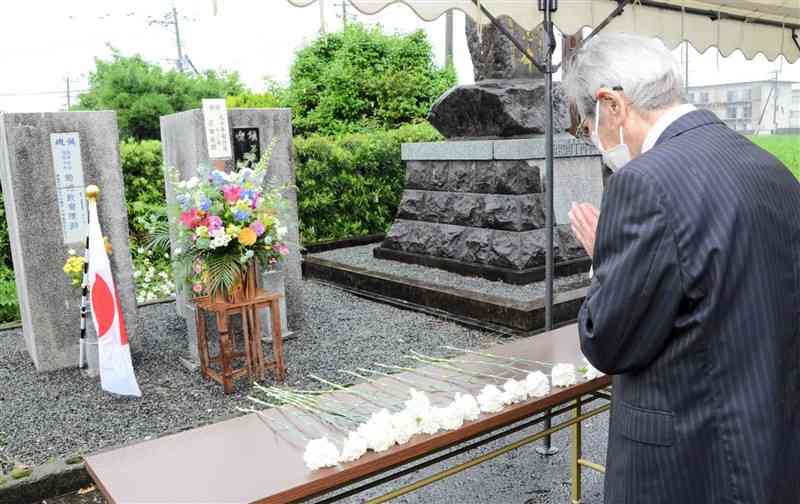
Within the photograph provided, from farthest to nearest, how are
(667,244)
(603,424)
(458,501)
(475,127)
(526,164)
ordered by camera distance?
(475,127) < (526,164) < (603,424) < (458,501) < (667,244)

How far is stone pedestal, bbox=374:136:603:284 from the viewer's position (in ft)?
22.0

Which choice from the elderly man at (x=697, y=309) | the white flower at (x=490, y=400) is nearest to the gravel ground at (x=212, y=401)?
the white flower at (x=490, y=400)

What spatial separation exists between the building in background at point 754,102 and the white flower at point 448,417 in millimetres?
7364

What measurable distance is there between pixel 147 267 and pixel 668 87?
26.2 ft

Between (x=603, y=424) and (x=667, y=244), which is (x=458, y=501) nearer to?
(x=603, y=424)

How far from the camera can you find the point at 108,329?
4465 millimetres

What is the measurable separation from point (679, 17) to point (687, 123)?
3173 mm

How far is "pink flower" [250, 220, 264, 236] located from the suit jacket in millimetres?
3273

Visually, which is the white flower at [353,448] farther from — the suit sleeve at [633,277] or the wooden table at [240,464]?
the suit sleeve at [633,277]

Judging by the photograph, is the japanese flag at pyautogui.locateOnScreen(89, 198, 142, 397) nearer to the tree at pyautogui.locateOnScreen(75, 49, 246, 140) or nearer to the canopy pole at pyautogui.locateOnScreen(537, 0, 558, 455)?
the canopy pole at pyautogui.locateOnScreen(537, 0, 558, 455)

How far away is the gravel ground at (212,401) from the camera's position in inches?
134

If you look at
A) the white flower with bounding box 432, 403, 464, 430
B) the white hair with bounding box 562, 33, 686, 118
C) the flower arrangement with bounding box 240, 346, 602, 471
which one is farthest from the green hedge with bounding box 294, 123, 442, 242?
the white hair with bounding box 562, 33, 686, 118

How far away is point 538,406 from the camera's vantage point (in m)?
2.31

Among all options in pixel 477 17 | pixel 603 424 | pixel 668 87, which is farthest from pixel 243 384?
pixel 668 87
